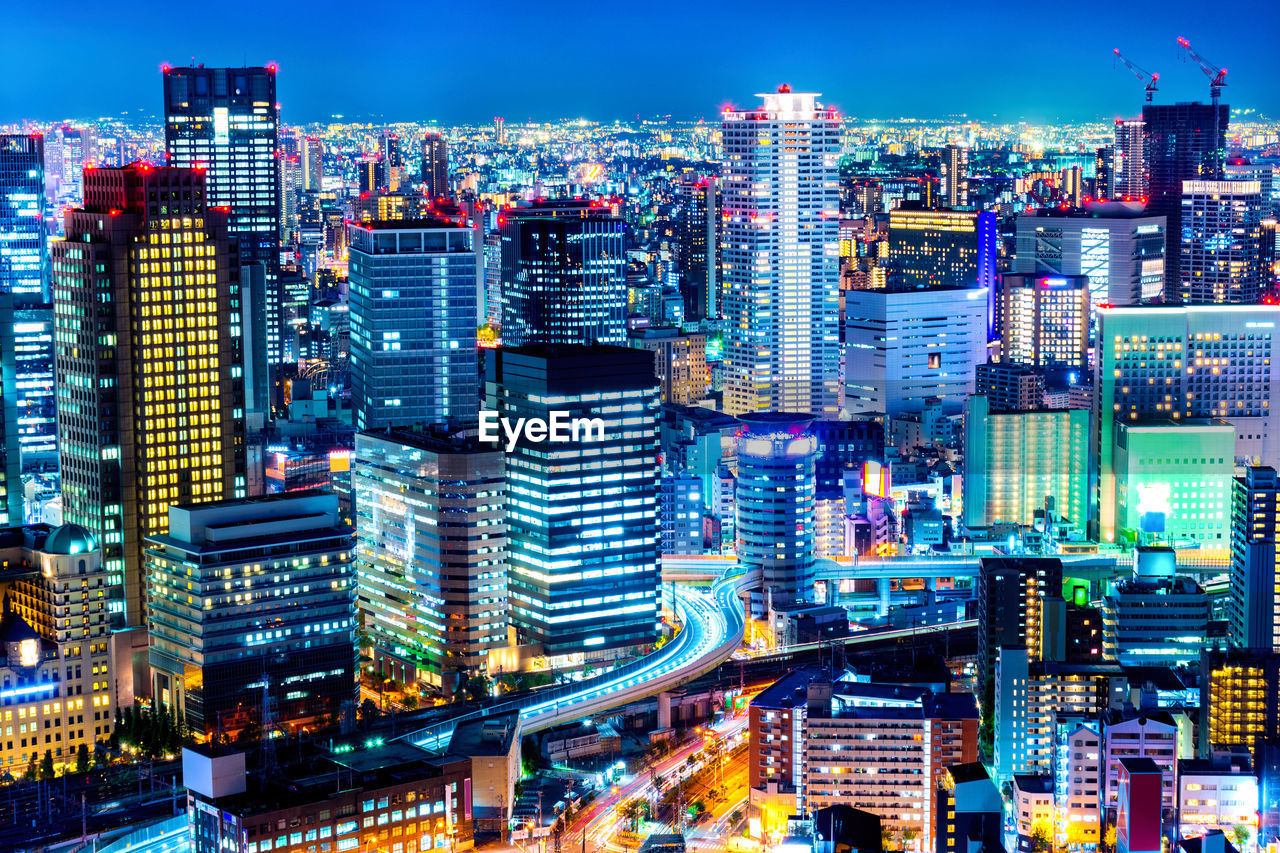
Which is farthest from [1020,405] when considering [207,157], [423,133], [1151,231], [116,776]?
[116,776]

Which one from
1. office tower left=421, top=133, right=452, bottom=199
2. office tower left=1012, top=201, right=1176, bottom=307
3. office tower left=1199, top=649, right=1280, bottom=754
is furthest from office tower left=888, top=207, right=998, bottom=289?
office tower left=1199, top=649, right=1280, bottom=754

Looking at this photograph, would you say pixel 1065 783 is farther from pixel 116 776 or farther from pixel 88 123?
pixel 88 123

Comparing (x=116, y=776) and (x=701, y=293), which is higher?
(x=701, y=293)

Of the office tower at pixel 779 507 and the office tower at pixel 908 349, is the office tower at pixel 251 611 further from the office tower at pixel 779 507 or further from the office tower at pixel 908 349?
the office tower at pixel 908 349

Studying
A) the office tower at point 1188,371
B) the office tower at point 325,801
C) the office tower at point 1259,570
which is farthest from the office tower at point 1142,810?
the office tower at point 1188,371

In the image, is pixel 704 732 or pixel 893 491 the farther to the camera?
pixel 893 491

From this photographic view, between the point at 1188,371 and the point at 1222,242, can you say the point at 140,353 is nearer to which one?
the point at 1188,371

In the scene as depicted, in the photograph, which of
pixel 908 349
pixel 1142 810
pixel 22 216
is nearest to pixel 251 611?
pixel 1142 810
